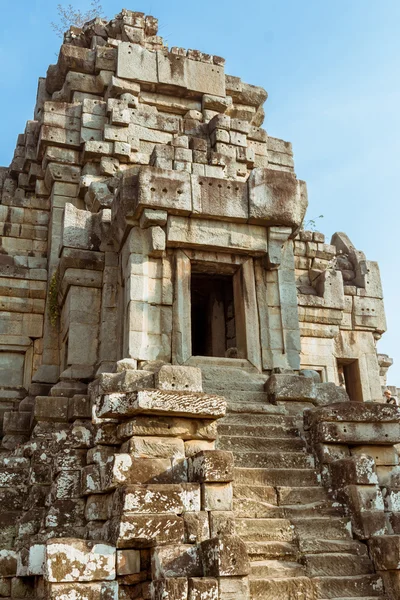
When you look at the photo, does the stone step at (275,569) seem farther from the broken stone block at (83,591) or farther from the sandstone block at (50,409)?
the sandstone block at (50,409)

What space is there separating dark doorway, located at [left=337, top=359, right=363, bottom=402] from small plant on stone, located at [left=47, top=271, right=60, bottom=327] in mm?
6217

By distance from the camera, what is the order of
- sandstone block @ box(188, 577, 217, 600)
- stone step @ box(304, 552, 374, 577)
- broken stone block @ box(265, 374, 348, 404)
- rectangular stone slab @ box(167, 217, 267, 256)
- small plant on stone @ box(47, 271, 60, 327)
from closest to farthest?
sandstone block @ box(188, 577, 217, 600), stone step @ box(304, 552, 374, 577), broken stone block @ box(265, 374, 348, 404), rectangular stone slab @ box(167, 217, 267, 256), small plant on stone @ box(47, 271, 60, 327)

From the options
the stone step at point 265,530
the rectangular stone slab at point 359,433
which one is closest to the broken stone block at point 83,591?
the stone step at point 265,530

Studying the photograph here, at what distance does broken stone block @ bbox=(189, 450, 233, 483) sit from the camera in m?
6.18

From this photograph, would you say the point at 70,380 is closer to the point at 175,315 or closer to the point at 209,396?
the point at 175,315

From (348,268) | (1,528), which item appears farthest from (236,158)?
(1,528)

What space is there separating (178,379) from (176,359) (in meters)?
2.21

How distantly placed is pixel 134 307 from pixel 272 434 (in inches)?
112

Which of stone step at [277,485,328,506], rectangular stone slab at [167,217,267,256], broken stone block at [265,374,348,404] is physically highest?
rectangular stone slab at [167,217,267,256]

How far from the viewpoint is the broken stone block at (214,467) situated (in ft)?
20.3

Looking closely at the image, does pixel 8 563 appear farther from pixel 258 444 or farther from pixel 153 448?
pixel 258 444

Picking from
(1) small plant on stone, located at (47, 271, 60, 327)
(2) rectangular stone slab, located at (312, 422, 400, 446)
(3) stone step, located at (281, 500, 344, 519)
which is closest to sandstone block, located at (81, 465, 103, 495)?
(3) stone step, located at (281, 500, 344, 519)

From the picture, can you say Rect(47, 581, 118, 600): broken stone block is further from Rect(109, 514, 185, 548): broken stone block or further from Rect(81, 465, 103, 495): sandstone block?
Rect(81, 465, 103, 495): sandstone block

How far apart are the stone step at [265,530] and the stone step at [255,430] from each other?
5.02 ft
